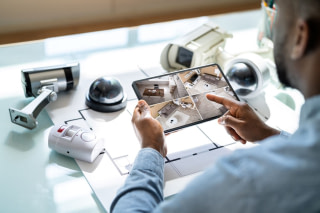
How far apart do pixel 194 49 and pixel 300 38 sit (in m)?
0.69

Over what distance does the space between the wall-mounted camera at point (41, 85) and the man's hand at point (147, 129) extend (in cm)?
25

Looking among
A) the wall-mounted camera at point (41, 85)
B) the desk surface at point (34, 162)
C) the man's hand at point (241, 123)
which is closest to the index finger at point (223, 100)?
the man's hand at point (241, 123)

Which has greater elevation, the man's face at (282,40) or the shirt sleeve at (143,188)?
the man's face at (282,40)

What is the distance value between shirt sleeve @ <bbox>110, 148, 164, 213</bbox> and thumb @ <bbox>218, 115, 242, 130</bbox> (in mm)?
255

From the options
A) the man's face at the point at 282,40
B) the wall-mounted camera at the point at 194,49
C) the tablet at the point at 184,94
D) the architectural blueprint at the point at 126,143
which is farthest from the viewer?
the wall-mounted camera at the point at 194,49

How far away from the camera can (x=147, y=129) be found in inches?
42.8

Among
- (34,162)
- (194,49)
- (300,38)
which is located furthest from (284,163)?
(194,49)

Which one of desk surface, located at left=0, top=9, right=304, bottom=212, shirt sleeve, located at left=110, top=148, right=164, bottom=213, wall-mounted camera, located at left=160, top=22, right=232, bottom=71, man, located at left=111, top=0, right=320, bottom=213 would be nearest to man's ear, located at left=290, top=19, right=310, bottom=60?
man, located at left=111, top=0, right=320, bottom=213

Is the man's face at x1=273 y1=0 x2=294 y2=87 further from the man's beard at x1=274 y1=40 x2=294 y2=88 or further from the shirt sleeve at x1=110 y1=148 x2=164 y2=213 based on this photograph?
the shirt sleeve at x1=110 y1=148 x2=164 y2=213

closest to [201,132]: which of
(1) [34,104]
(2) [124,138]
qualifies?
(2) [124,138]

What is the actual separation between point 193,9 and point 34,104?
109 centimetres

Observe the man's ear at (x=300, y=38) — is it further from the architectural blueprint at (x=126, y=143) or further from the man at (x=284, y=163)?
the architectural blueprint at (x=126, y=143)

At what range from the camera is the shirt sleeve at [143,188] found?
87 centimetres

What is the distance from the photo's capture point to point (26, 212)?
3.06 feet
